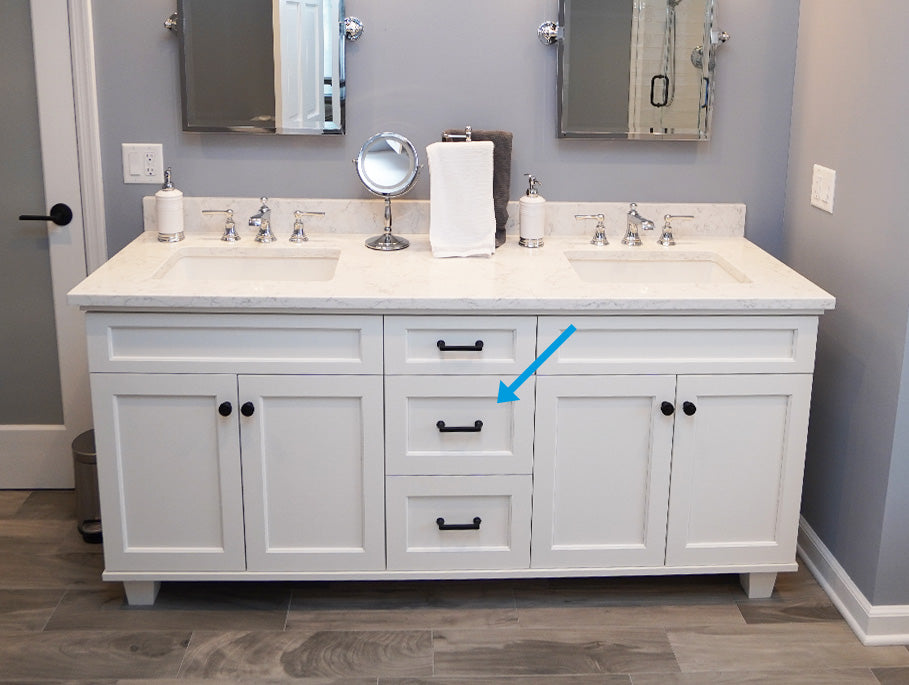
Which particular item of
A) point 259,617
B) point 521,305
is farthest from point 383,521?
point 521,305

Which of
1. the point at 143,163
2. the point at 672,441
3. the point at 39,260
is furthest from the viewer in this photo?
the point at 39,260

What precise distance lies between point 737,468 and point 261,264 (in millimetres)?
1309

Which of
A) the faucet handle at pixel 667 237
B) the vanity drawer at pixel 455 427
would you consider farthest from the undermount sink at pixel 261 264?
the faucet handle at pixel 667 237

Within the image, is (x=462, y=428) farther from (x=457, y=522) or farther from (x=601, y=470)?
(x=601, y=470)

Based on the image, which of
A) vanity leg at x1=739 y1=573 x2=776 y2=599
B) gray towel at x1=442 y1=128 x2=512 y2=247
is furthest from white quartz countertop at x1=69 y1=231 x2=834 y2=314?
vanity leg at x1=739 y1=573 x2=776 y2=599

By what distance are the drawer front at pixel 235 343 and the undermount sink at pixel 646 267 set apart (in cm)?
71

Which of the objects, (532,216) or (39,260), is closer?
(532,216)

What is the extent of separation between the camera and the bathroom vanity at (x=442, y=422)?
2.40 m

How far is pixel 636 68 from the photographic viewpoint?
9.24ft

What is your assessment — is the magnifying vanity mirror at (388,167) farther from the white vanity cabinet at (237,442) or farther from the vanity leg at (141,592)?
the vanity leg at (141,592)

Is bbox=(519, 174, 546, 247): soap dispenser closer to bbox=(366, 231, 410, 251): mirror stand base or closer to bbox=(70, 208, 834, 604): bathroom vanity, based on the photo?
bbox=(70, 208, 834, 604): bathroom vanity

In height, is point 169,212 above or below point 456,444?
above

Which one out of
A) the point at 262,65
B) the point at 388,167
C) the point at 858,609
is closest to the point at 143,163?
the point at 262,65

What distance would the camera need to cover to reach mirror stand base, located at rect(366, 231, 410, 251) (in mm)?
2777
